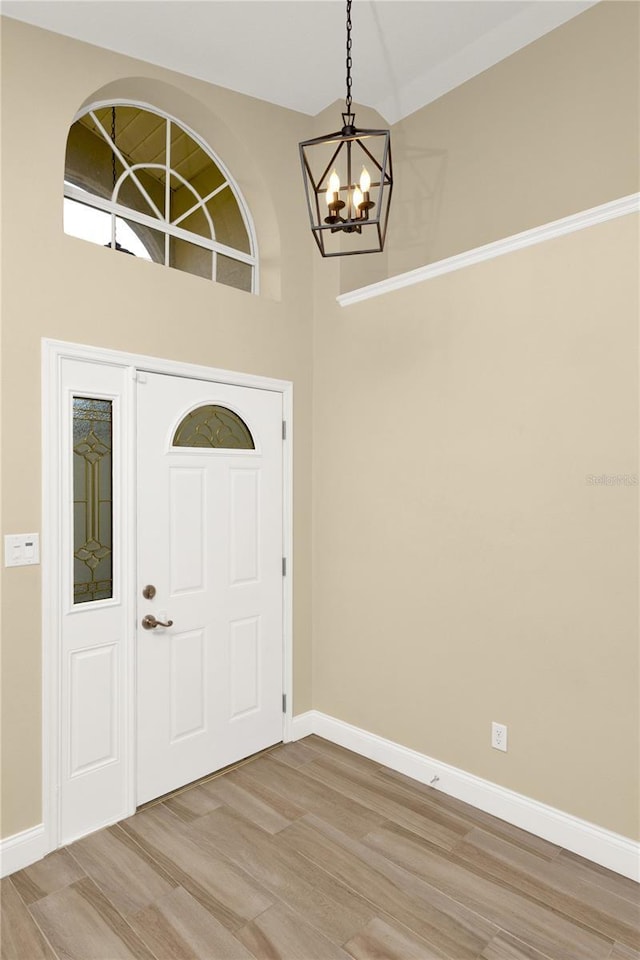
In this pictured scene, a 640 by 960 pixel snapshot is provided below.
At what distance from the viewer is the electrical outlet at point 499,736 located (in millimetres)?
2641

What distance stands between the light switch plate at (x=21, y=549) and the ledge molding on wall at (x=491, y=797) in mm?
1842

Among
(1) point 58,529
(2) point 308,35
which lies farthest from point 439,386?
(1) point 58,529

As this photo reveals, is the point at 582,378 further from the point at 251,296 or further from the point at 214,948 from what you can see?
the point at 214,948

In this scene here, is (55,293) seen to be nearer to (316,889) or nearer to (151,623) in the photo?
(151,623)

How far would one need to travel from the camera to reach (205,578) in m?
3.01

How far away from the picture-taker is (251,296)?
3207mm

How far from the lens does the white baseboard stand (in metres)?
2.27

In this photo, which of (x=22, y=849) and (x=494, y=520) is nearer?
(x=22, y=849)

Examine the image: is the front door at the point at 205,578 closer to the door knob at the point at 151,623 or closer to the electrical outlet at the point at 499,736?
the door knob at the point at 151,623

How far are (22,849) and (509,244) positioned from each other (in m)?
3.25

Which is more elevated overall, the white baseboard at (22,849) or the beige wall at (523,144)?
the beige wall at (523,144)

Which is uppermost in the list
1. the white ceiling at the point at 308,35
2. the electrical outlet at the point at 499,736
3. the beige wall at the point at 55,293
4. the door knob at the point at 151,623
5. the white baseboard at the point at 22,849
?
the white ceiling at the point at 308,35

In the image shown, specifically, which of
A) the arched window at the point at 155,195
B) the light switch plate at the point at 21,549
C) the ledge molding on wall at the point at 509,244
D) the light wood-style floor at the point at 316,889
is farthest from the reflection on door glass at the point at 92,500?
the ledge molding on wall at the point at 509,244

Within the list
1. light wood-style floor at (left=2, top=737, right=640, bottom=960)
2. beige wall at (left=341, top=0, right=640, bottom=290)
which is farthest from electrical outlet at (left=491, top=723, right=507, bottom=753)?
beige wall at (left=341, top=0, right=640, bottom=290)
